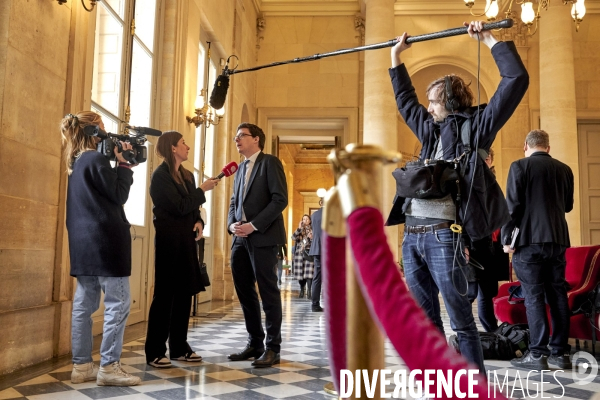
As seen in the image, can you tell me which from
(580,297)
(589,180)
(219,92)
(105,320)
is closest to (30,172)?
(105,320)

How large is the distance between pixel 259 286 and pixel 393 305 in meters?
3.06

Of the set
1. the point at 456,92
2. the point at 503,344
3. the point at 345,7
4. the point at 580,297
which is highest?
the point at 345,7

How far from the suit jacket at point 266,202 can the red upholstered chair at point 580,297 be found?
2638mm

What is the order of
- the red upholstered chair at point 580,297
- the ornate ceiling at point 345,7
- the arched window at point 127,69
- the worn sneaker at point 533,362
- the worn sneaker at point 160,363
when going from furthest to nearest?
1. the ornate ceiling at point 345,7
2. the arched window at point 127,69
3. the red upholstered chair at point 580,297
4. the worn sneaker at point 533,362
5. the worn sneaker at point 160,363

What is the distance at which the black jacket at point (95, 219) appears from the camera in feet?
10.1

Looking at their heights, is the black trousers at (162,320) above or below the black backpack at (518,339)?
above

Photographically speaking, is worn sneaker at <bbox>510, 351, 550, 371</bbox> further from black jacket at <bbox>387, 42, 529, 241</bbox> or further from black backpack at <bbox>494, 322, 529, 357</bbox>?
black jacket at <bbox>387, 42, 529, 241</bbox>

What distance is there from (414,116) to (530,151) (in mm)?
1968

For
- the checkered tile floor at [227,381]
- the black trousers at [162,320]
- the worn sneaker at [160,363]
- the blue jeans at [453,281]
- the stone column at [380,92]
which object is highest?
the stone column at [380,92]

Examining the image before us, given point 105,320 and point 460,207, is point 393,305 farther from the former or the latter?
point 105,320

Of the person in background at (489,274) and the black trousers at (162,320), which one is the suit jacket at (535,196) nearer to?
the person in background at (489,274)

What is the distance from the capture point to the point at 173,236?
3.79m

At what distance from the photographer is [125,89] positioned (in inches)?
229

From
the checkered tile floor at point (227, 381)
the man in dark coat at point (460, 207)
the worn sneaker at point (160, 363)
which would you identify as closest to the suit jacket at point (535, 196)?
the checkered tile floor at point (227, 381)
